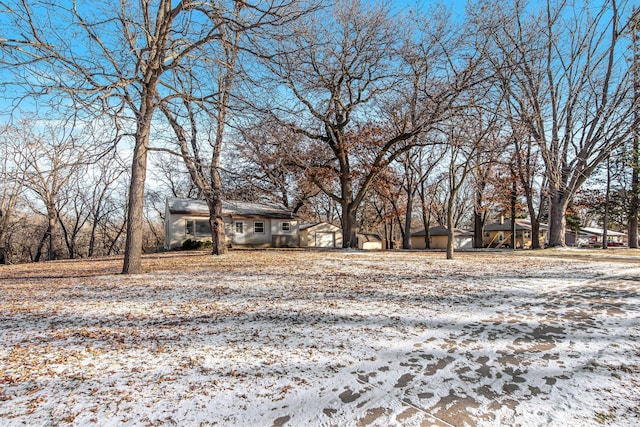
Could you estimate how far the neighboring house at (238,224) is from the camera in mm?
21203

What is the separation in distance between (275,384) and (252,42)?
6.95 m

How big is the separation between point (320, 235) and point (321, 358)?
2818cm

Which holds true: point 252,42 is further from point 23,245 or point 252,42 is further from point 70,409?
point 23,245

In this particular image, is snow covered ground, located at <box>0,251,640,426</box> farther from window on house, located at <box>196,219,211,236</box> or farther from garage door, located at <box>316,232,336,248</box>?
garage door, located at <box>316,232,336,248</box>

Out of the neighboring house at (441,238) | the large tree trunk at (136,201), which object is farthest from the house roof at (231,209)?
the neighboring house at (441,238)

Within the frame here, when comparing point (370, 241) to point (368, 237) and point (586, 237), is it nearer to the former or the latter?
point (368, 237)

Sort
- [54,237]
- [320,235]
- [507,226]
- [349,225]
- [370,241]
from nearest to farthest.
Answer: [349,225], [54,237], [320,235], [370,241], [507,226]

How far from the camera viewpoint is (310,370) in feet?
8.87

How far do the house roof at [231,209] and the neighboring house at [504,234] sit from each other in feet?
80.1

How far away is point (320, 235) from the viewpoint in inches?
1225

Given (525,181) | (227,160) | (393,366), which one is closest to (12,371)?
(393,366)

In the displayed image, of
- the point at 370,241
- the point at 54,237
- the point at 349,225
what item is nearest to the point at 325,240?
the point at 370,241

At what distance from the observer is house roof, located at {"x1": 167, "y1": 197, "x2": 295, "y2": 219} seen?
21.4m

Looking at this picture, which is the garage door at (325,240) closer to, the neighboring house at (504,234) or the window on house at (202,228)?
the window on house at (202,228)
